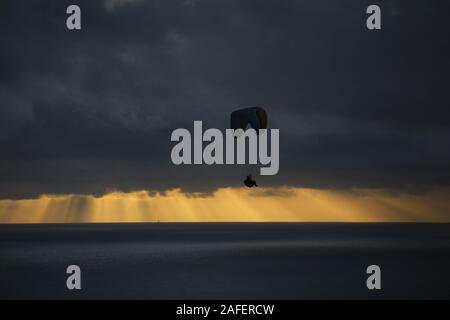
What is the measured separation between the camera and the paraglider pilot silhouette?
164 feet

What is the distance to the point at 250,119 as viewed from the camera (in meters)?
50.3

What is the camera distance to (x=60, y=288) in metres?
92.4

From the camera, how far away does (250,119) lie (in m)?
50.3

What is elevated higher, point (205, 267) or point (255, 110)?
point (255, 110)

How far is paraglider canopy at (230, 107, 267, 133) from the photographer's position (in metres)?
50.0

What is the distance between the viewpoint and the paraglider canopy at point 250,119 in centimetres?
4997

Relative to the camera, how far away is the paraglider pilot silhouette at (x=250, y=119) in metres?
50.0
